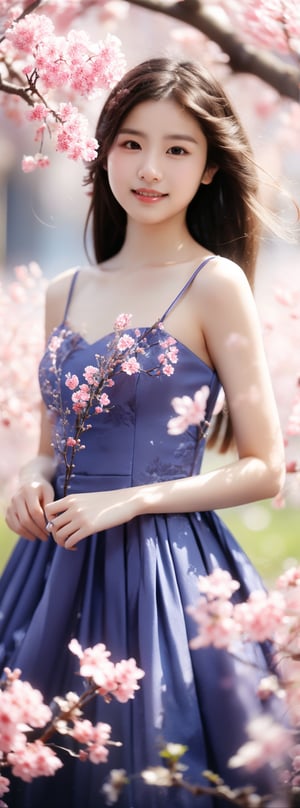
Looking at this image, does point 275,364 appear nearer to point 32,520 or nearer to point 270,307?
point 270,307

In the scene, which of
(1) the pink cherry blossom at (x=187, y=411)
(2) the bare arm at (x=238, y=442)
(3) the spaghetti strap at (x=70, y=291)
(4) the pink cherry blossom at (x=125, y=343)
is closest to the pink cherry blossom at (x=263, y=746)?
(2) the bare arm at (x=238, y=442)

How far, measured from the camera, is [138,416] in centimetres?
153

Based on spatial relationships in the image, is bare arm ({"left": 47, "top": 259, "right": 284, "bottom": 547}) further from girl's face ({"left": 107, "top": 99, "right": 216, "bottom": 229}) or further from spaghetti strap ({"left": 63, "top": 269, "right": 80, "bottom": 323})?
spaghetti strap ({"left": 63, "top": 269, "right": 80, "bottom": 323})

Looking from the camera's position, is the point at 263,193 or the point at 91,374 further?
the point at 263,193

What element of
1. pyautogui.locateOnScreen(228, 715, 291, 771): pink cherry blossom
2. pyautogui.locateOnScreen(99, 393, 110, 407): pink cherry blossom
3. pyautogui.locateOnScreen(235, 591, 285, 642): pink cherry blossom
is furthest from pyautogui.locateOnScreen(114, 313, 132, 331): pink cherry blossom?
Answer: pyautogui.locateOnScreen(228, 715, 291, 771): pink cherry blossom

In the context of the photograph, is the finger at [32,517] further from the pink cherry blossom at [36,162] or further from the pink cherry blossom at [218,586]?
the pink cherry blossom at [36,162]

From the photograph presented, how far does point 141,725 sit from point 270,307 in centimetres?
117

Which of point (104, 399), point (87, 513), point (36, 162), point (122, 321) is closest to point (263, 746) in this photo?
point (87, 513)

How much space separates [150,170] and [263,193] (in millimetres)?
283

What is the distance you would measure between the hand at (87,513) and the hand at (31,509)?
108 millimetres

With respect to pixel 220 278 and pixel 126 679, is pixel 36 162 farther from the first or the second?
pixel 126 679

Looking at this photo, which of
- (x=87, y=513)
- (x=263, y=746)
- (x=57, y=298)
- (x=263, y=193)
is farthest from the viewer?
(x=57, y=298)

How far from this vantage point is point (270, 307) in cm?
226

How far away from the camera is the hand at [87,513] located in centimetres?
143
